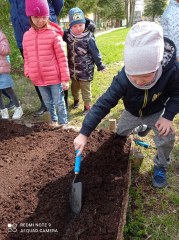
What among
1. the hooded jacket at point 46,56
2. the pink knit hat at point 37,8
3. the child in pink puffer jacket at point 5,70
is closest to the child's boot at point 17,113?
the child in pink puffer jacket at point 5,70

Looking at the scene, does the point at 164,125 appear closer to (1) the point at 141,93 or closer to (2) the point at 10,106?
(1) the point at 141,93

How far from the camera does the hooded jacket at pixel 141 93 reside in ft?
6.83

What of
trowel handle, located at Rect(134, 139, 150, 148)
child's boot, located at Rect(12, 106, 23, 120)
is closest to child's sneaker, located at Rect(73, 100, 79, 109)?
child's boot, located at Rect(12, 106, 23, 120)

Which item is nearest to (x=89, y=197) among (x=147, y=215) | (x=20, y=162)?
(x=147, y=215)

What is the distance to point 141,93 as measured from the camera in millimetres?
2180

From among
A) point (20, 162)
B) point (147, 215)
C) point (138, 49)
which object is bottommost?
point (147, 215)

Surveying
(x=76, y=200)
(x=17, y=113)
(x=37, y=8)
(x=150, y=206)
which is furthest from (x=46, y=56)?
(x=150, y=206)

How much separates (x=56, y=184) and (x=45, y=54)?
4.97 ft

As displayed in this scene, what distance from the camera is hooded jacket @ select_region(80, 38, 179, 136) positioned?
2.08m

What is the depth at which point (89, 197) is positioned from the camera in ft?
→ 7.29

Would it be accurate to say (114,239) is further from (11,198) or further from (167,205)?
(11,198)

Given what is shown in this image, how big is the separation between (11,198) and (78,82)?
223 centimetres

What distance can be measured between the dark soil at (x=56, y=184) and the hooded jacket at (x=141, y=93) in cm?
55

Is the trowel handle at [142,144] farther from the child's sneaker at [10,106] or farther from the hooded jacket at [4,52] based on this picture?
the child's sneaker at [10,106]
